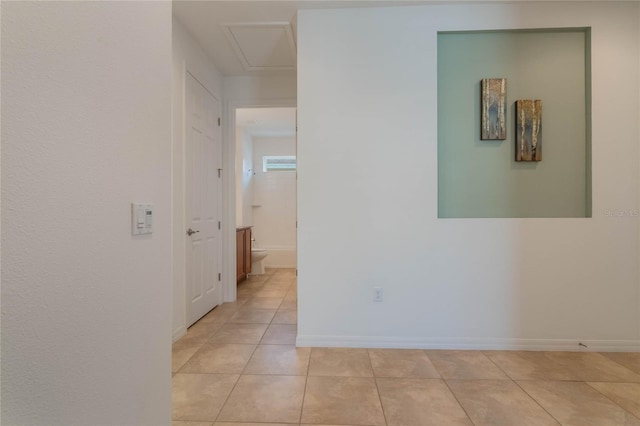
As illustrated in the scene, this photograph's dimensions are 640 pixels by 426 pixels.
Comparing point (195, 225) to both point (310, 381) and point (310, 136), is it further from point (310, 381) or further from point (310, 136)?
point (310, 381)

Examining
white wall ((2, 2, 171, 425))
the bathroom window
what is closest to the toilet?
the bathroom window

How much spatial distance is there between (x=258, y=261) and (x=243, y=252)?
69 centimetres

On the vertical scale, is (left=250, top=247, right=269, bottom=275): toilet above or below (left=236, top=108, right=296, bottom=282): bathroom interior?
below

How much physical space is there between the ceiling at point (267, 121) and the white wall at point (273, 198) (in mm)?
241

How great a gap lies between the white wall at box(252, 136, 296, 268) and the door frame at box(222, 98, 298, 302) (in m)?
2.20

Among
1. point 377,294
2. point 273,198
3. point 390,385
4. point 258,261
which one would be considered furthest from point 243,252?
point 390,385

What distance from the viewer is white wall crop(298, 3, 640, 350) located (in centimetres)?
219

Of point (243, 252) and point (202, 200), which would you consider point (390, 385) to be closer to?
point (202, 200)

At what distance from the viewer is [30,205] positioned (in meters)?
0.57

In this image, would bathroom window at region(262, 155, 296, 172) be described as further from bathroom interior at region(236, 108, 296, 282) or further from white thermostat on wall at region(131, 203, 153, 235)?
white thermostat on wall at region(131, 203, 153, 235)

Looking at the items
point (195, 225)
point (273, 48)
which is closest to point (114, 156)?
point (195, 225)

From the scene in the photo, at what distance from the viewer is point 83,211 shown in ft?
2.30

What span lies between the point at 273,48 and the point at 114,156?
2.50 m

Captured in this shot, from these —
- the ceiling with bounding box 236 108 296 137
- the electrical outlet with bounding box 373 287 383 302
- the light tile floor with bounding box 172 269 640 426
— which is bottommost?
the light tile floor with bounding box 172 269 640 426
